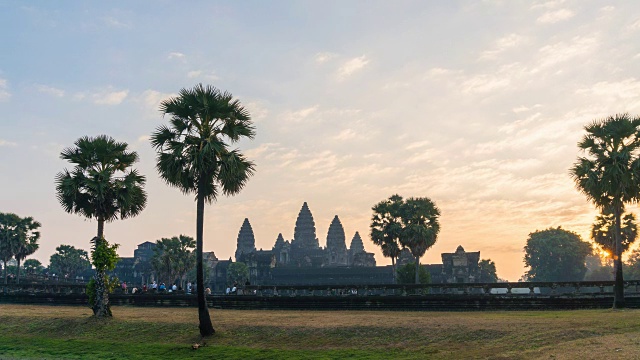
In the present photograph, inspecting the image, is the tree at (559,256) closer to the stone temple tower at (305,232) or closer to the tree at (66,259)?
the stone temple tower at (305,232)

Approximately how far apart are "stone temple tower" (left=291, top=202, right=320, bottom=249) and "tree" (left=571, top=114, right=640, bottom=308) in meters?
150

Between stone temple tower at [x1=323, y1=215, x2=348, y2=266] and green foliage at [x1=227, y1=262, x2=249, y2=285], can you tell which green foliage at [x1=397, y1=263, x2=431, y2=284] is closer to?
green foliage at [x1=227, y1=262, x2=249, y2=285]

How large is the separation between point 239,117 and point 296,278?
290ft

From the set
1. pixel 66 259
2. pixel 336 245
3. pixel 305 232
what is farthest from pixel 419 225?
pixel 305 232

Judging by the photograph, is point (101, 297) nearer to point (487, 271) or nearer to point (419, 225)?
point (419, 225)

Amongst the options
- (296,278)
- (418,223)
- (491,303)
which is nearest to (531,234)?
(296,278)

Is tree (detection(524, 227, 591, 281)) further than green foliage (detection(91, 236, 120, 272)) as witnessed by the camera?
Yes

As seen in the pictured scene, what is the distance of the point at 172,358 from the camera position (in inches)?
867

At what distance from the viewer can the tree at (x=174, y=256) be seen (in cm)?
7862

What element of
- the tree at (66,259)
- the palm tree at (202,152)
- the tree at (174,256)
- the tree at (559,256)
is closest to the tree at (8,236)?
the tree at (174,256)

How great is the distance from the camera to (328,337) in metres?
22.7

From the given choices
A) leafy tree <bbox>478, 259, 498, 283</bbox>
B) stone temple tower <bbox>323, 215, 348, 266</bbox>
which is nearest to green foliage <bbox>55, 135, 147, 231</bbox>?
leafy tree <bbox>478, 259, 498, 283</bbox>

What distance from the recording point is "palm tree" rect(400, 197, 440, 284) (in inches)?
2242

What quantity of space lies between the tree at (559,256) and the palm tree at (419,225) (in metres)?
69.9
